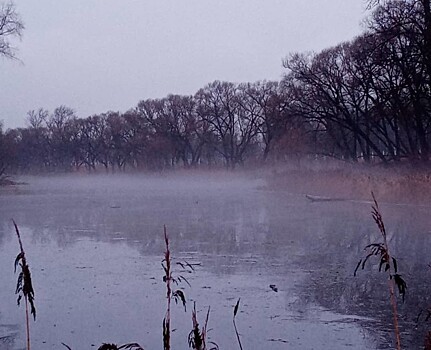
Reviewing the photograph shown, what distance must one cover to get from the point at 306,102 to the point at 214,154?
4246 cm

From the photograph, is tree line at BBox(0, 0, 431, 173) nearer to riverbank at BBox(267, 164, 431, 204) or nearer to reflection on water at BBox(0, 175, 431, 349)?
riverbank at BBox(267, 164, 431, 204)

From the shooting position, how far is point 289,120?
4188 cm

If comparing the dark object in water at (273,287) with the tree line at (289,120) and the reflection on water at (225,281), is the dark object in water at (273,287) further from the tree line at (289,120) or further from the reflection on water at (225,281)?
the tree line at (289,120)

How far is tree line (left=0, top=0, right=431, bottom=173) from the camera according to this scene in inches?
1115

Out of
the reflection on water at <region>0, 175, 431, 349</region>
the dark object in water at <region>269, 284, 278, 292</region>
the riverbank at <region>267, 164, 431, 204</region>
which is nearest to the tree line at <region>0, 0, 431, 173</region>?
the riverbank at <region>267, 164, 431, 204</region>

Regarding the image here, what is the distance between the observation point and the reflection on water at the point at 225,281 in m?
6.87

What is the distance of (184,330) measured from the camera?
23.5 feet

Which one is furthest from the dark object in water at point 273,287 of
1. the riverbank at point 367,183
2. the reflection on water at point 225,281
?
the riverbank at point 367,183

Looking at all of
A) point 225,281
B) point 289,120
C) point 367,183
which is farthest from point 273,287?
point 289,120

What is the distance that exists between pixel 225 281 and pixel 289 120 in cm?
3279

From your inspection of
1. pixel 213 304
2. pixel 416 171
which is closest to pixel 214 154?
pixel 416 171

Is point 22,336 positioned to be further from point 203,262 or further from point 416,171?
point 416,171

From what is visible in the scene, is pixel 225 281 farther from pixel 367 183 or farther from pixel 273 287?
pixel 367 183

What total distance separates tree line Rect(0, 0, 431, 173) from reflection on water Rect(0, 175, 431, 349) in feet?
34.9
